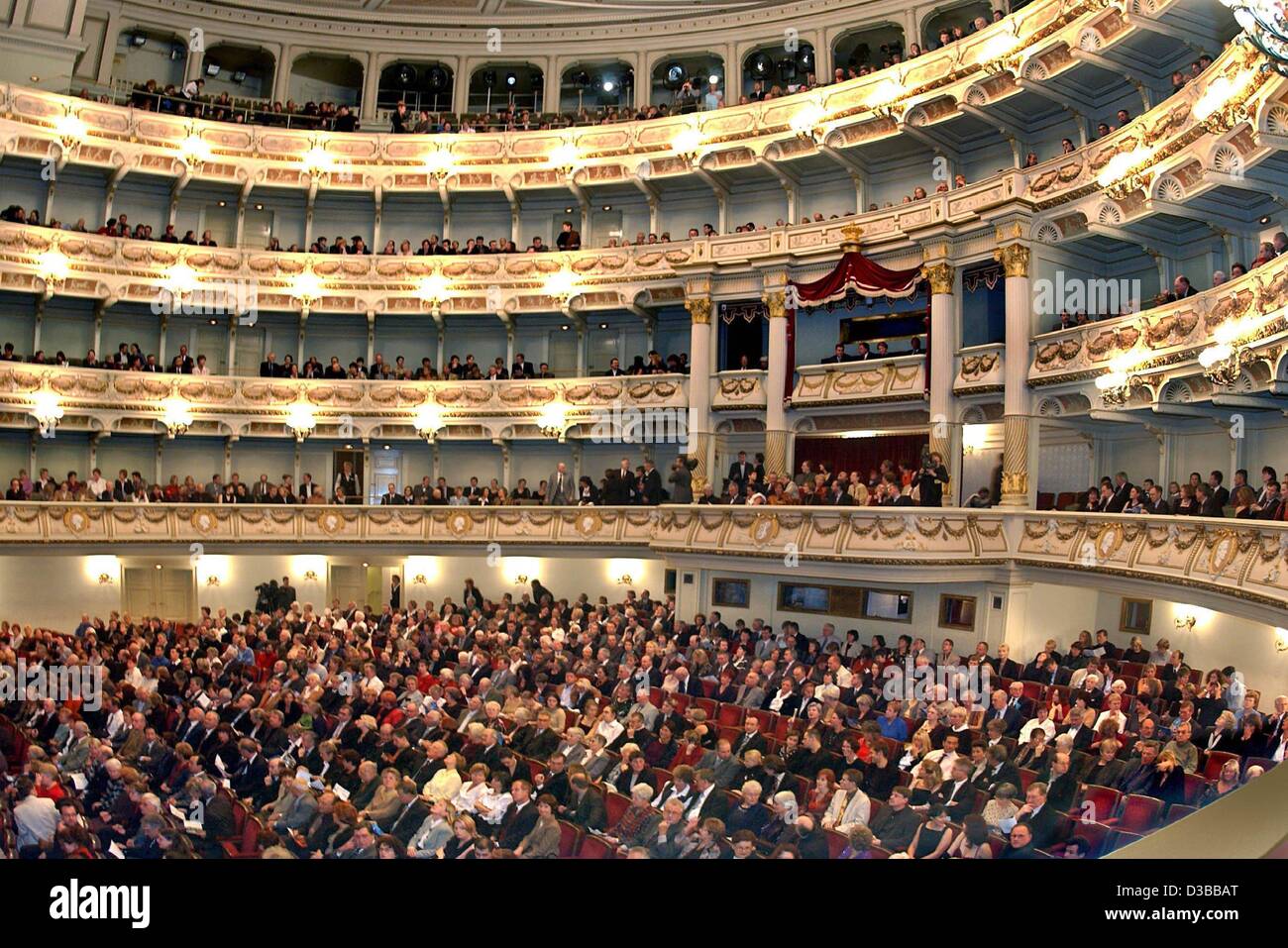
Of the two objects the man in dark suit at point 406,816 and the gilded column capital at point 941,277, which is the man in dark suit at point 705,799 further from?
the gilded column capital at point 941,277

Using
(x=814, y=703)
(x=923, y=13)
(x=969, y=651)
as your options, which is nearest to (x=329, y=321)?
(x=923, y=13)

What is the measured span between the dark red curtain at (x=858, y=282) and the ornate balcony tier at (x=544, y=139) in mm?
3813

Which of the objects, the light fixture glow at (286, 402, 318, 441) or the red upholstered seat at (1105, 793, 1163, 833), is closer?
the red upholstered seat at (1105, 793, 1163, 833)

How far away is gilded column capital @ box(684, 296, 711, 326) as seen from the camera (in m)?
26.3

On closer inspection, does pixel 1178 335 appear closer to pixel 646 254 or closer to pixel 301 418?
pixel 646 254

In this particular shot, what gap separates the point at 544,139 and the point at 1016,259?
1432 cm

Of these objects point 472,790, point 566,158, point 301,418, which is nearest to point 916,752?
point 472,790

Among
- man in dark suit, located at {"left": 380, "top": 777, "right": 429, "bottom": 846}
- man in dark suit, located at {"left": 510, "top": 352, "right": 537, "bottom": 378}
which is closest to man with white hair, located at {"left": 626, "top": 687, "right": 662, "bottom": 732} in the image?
man in dark suit, located at {"left": 380, "top": 777, "right": 429, "bottom": 846}

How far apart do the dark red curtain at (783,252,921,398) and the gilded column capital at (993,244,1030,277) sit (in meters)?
2.24

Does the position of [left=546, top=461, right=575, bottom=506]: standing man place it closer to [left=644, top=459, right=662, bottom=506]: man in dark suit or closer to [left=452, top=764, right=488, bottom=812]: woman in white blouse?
[left=644, top=459, right=662, bottom=506]: man in dark suit

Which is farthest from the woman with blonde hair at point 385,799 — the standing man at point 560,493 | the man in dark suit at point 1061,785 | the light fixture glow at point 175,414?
the light fixture glow at point 175,414

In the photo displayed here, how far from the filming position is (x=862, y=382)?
24047mm

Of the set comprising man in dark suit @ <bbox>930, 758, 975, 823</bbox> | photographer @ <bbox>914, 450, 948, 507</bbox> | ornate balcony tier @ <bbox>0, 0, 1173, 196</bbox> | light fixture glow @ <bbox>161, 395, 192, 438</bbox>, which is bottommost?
man in dark suit @ <bbox>930, 758, 975, 823</bbox>

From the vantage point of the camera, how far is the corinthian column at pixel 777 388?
989 inches
